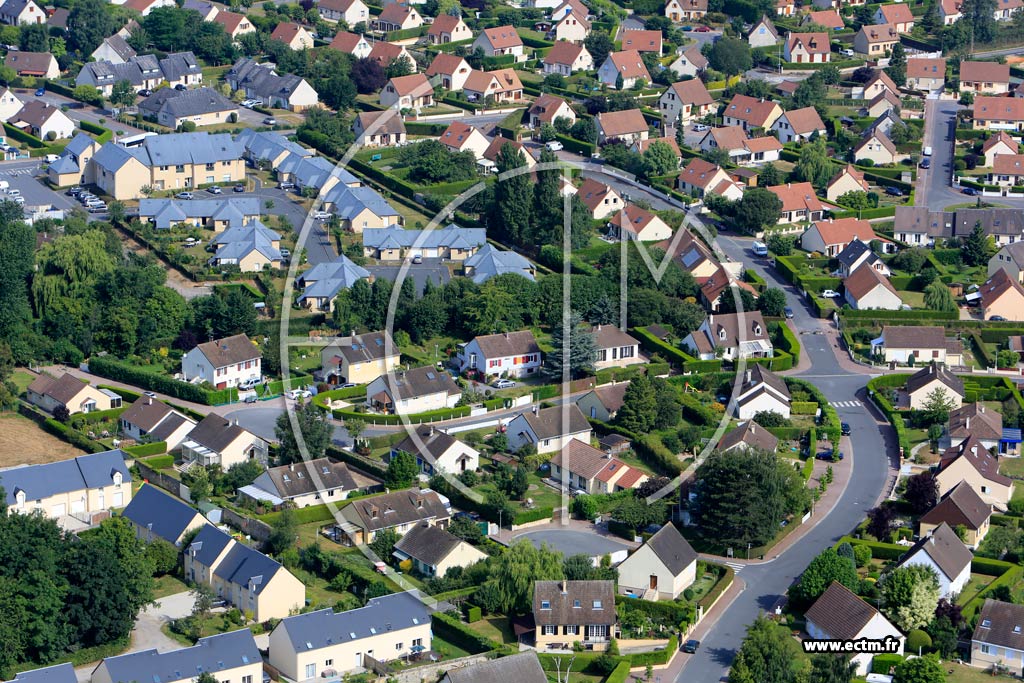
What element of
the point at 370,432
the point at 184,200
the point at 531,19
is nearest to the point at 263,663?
the point at 370,432

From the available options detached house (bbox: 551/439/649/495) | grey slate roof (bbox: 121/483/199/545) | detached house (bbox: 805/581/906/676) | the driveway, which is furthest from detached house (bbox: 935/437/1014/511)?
grey slate roof (bbox: 121/483/199/545)

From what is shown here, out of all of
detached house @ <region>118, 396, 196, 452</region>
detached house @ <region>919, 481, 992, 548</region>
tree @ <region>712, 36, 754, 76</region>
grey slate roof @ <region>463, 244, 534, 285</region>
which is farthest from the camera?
tree @ <region>712, 36, 754, 76</region>

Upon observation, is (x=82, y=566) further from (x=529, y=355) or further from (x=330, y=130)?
(x=330, y=130)

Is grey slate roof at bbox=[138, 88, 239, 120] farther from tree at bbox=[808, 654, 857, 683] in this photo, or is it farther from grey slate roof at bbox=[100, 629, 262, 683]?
tree at bbox=[808, 654, 857, 683]

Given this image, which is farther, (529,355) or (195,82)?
(195,82)

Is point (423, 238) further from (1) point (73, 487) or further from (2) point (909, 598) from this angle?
(2) point (909, 598)

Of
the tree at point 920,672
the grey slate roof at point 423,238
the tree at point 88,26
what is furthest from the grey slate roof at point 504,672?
the tree at point 88,26

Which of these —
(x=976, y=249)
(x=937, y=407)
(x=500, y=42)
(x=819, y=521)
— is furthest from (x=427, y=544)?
(x=500, y=42)
